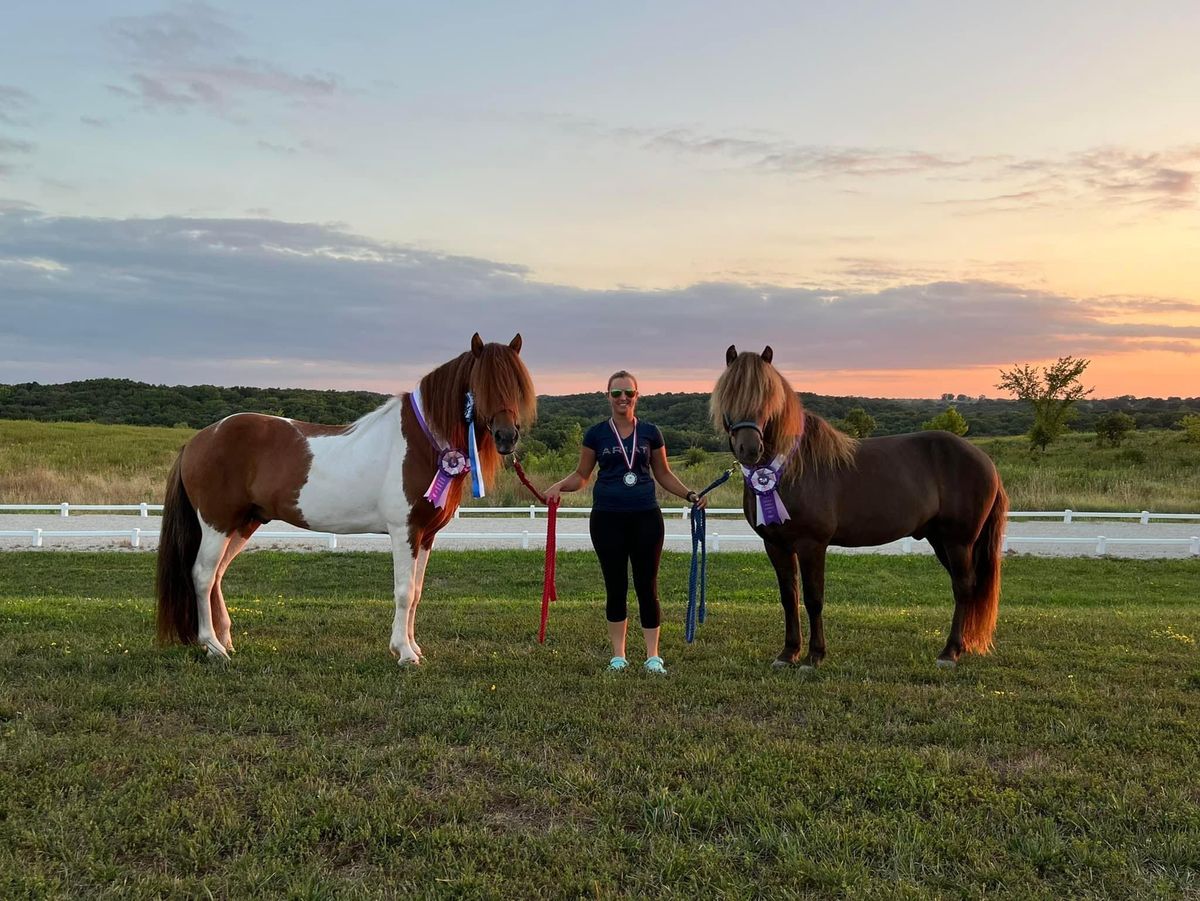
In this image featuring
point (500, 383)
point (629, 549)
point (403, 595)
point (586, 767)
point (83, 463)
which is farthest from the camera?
point (83, 463)

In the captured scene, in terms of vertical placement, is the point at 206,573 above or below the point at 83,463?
above

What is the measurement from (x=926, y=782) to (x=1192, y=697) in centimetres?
265

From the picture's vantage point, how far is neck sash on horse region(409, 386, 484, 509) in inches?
221

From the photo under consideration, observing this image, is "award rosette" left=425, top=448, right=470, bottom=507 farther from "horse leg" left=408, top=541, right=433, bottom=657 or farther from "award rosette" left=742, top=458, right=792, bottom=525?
"award rosette" left=742, top=458, right=792, bottom=525

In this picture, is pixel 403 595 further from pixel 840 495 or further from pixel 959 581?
pixel 959 581

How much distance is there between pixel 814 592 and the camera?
565 cm

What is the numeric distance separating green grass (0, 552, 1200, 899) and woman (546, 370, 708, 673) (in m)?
0.59

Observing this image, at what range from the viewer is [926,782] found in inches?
141

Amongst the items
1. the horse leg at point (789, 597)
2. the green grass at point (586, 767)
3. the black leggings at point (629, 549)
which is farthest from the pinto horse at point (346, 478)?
the horse leg at point (789, 597)

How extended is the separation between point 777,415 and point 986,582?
235cm

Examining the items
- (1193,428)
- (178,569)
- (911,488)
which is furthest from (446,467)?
(1193,428)

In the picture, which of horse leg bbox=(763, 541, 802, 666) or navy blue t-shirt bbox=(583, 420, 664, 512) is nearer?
navy blue t-shirt bbox=(583, 420, 664, 512)

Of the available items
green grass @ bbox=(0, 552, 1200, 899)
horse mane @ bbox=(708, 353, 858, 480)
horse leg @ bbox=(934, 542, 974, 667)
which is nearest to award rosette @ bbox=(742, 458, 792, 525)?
horse mane @ bbox=(708, 353, 858, 480)

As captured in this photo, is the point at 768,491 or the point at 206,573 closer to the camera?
the point at 768,491
